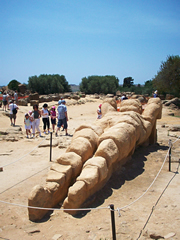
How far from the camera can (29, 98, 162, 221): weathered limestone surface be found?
3953mm

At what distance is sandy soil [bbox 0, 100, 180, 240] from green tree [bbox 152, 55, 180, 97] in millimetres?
16561

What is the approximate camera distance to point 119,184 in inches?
192

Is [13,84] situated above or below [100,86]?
below

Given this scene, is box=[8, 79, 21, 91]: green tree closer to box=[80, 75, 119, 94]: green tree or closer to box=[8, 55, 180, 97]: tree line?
box=[8, 55, 180, 97]: tree line

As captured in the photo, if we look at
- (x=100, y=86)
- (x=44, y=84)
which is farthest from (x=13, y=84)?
(x=100, y=86)

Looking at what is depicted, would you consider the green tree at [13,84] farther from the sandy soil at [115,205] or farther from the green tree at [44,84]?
the sandy soil at [115,205]

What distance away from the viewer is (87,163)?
178 inches

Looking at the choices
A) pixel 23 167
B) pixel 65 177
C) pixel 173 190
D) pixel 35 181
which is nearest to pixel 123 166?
pixel 173 190

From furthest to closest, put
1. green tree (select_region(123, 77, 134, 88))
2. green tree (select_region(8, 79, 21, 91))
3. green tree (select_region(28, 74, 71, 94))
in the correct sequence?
1. green tree (select_region(123, 77, 134, 88))
2. green tree (select_region(28, 74, 71, 94))
3. green tree (select_region(8, 79, 21, 91))

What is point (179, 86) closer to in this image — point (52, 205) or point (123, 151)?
point (123, 151)


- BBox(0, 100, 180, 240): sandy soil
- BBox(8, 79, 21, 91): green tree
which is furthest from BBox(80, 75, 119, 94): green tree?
BBox(0, 100, 180, 240): sandy soil

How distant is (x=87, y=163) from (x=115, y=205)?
36.9 inches

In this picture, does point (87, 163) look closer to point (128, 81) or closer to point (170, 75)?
point (170, 75)

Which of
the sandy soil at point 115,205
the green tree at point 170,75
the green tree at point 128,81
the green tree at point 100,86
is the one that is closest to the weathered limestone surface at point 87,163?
the sandy soil at point 115,205
